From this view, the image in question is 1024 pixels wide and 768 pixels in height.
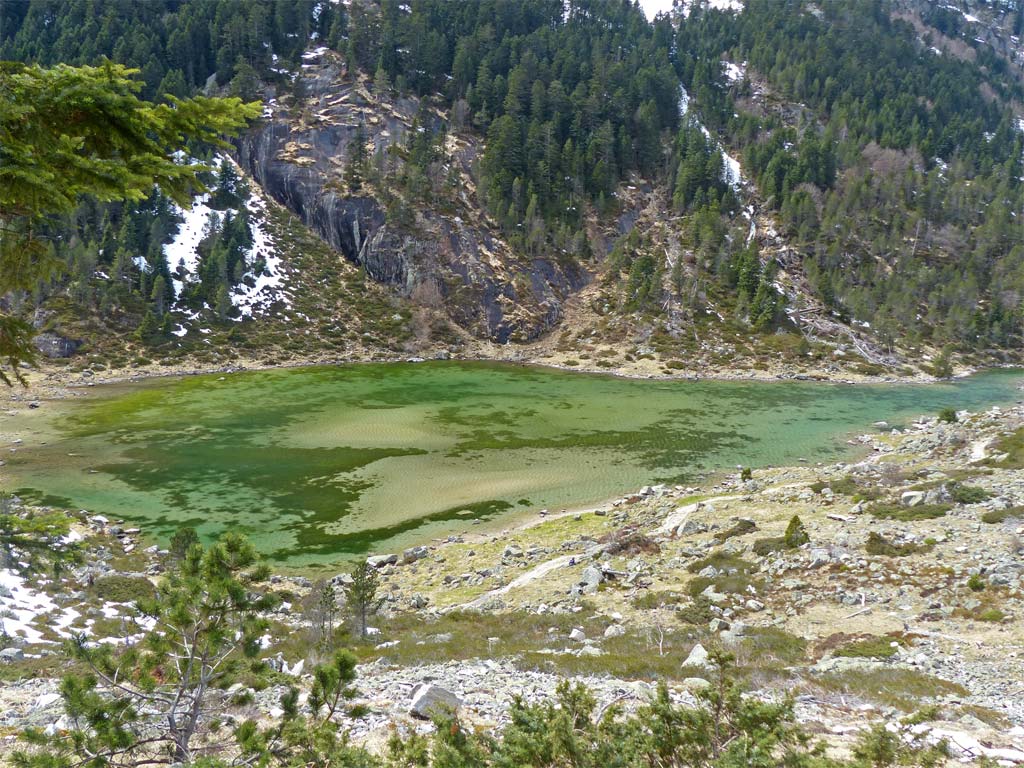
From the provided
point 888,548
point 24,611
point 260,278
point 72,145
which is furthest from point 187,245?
point 888,548

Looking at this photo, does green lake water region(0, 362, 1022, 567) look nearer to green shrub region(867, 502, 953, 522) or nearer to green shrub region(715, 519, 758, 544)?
green shrub region(715, 519, 758, 544)

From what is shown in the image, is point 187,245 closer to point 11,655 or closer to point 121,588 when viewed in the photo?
point 121,588

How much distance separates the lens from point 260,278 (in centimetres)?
9650

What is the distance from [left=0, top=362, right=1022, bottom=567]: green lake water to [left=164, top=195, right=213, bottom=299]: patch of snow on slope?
2913cm

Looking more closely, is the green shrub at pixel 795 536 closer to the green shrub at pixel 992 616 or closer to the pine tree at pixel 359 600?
the green shrub at pixel 992 616

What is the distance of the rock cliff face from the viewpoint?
10281cm

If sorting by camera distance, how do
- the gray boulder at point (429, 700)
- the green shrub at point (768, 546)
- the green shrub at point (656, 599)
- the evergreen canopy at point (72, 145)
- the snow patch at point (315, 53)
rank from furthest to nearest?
the snow patch at point (315, 53), the green shrub at point (768, 546), the green shrub at point (656, 599), the gray boulder at point (429, 700), the evergreen canopy at point (72, 145)

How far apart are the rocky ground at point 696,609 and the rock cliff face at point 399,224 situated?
7602 centimetres

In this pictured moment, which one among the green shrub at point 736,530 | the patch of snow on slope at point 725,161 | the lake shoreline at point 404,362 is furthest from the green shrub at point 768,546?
the patch of snow on slope at point 725,161

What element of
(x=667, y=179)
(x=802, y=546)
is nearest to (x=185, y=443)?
(x=802, y=546)

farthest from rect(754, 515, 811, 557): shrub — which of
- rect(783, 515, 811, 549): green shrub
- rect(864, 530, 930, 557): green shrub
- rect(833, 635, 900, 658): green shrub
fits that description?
rect(833, 635, 900, 658): green shrub

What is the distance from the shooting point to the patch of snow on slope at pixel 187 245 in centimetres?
8888

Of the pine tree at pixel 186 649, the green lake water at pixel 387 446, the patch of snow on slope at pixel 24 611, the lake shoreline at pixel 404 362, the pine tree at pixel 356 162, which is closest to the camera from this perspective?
the pine tree at pixel 186 649

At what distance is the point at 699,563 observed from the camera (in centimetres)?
2070
